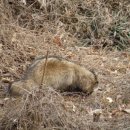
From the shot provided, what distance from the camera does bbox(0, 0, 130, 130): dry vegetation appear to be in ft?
18.9

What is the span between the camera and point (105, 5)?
10305 millimetres

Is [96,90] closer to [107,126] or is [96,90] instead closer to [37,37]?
[107,126]

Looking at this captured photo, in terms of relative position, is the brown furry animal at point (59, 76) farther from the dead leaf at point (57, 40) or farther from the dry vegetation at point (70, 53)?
the dead leaf at point (57, 40)

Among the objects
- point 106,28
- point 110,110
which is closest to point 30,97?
point 110,110

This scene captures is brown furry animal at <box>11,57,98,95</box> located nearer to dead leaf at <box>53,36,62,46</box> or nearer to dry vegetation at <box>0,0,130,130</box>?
dry vegetation at <box>0,0,130,130</box>

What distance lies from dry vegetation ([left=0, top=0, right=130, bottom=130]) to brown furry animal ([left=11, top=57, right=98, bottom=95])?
0.47 feet

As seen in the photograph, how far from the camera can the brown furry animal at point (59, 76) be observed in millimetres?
7152

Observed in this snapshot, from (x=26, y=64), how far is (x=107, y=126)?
8.13 feet

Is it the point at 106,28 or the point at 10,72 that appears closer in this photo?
the point at 10,72

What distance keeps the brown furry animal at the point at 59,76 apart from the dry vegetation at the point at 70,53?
142 millimetres

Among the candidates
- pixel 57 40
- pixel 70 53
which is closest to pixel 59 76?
pixel 70 53

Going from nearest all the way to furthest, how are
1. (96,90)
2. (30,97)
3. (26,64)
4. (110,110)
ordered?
1. (30,97)
2. (110,110)
3. (96,90)
4. (26,64)

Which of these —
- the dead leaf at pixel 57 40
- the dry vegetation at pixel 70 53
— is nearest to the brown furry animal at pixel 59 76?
the dry vegetation at pixel 70 53

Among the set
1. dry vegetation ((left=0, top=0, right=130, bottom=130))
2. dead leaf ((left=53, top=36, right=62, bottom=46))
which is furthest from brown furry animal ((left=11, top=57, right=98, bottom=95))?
dead leaf ((left=53, top=36, right=62, bottom=46))
